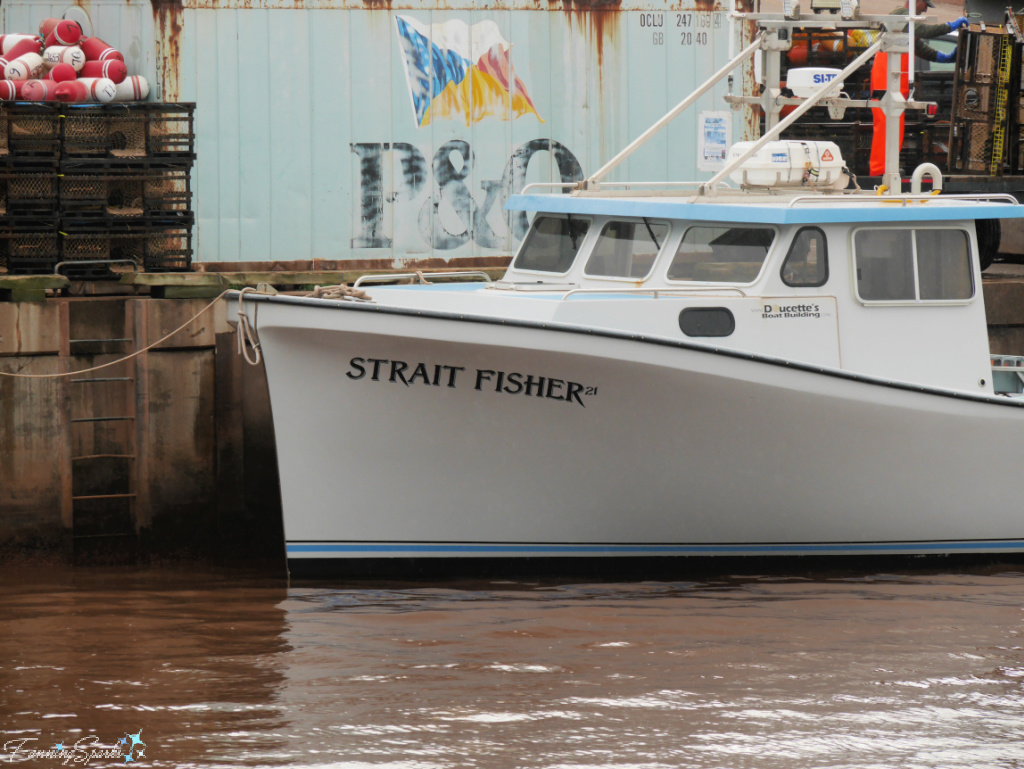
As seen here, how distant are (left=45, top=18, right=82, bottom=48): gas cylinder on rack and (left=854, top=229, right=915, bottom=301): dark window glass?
280 inches

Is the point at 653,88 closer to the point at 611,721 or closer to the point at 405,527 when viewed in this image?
the point at 405,527

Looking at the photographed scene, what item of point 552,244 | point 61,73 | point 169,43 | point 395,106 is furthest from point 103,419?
point 395,106

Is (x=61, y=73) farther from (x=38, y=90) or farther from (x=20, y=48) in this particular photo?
(x=20, y=48)

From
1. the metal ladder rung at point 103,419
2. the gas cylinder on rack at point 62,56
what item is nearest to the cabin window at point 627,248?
the metal ladder rung at point 103,419

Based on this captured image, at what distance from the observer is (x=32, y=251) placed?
34.2 feet

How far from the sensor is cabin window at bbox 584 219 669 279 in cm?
864

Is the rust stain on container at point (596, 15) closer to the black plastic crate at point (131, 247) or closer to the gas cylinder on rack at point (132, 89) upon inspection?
the gas cylinder on rack at point (132, 89)

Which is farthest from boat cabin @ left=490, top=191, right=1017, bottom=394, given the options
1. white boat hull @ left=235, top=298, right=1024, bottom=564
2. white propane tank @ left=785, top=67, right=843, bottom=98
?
white propane tank @ left=785, top=67, right=843, bottom=98

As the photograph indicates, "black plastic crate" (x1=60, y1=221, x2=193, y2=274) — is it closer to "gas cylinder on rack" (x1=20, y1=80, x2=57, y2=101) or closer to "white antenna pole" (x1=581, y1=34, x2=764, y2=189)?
"gas cylinder on rack" (x1=20, y1=80, x2=57, y2=101)

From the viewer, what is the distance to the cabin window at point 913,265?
8.45 meters

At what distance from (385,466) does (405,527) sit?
438 millimetres

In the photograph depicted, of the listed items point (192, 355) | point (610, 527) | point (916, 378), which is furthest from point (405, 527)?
point (916, 378)

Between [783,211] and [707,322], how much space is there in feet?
2.82

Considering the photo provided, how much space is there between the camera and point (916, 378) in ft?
27.9
